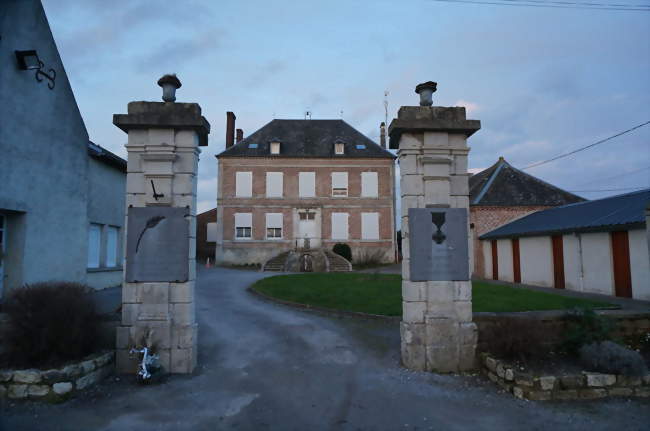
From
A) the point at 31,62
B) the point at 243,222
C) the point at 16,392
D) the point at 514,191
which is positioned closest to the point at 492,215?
the point at 514,191

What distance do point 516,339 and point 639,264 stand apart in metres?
9.68

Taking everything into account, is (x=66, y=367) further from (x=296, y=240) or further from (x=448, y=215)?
(x=296, y=240)

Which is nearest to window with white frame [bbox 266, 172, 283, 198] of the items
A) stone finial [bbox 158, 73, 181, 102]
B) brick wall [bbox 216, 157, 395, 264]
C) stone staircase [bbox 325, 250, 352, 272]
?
brick wall [bbox 216, 157, 395, 264]

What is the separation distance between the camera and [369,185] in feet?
87.4

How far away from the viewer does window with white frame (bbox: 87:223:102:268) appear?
12.1 meters

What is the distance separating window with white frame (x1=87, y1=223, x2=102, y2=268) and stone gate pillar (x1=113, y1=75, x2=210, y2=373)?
24.7 ft

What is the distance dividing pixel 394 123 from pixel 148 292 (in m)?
4.31

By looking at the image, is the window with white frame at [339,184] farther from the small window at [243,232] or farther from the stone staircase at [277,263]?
the small window at [243,232]

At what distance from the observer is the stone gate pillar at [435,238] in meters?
5.72

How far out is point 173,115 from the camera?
5.73 metres

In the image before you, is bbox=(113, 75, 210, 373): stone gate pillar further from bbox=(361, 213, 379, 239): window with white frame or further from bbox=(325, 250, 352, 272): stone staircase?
bbox=(361, 213, 379, 239): window with white frame

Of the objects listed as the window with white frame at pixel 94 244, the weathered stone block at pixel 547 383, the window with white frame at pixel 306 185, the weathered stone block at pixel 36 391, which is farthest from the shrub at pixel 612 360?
the window with white frame at pixel 306 185

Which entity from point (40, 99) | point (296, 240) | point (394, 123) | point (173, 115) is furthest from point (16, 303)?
point (296, 240)

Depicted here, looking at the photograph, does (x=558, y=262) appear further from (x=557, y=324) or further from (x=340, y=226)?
(x=340, y=226)
